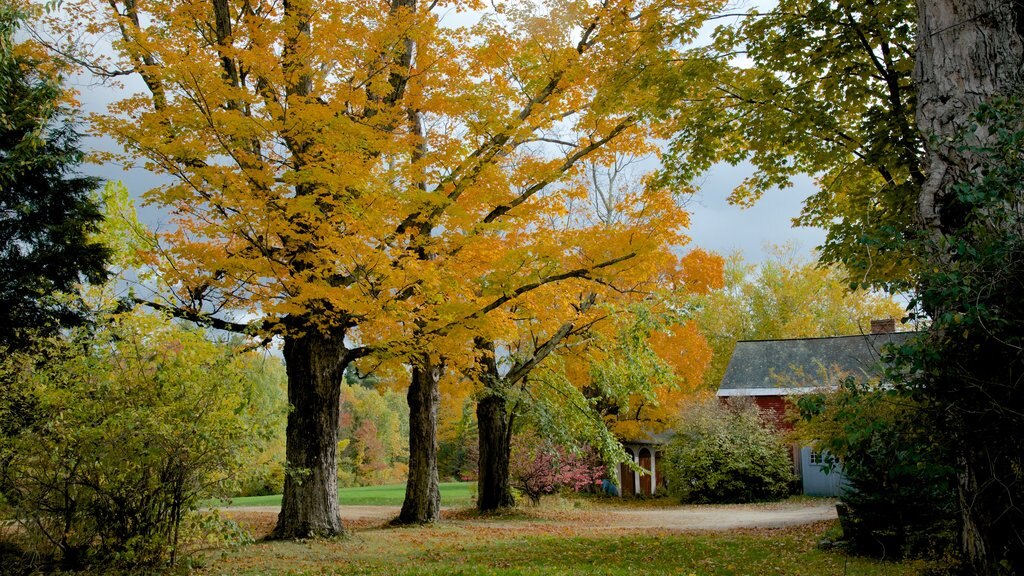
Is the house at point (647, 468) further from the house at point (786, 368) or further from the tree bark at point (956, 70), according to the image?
the tree bark at point (956, 70)

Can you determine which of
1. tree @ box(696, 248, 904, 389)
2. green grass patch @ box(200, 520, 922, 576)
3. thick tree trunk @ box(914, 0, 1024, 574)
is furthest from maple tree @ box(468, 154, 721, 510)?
tree @ box(696, 248, 904, 389)

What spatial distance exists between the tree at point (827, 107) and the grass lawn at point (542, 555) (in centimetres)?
449

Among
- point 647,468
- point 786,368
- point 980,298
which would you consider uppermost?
point 786,368

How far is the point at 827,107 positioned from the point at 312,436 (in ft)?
32.9

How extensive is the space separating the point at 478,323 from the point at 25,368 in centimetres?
642

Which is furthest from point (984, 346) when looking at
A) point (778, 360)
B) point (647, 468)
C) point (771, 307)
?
point (771, 307)

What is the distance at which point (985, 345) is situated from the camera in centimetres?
418

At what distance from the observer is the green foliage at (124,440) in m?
7.64

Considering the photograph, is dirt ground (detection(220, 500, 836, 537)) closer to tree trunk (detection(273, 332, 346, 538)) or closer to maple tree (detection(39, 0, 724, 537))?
tree trunk (detection(273, 332, 346, 538))

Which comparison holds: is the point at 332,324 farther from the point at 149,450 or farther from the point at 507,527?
the point at 507,527

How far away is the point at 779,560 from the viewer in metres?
10.3

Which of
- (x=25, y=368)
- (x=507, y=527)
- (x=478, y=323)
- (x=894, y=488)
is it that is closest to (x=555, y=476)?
(x=507, y=527)

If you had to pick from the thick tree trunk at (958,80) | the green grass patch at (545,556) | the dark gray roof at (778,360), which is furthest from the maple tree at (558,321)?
the dark gray roof at (778,360)

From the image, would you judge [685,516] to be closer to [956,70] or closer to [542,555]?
[542,555]
